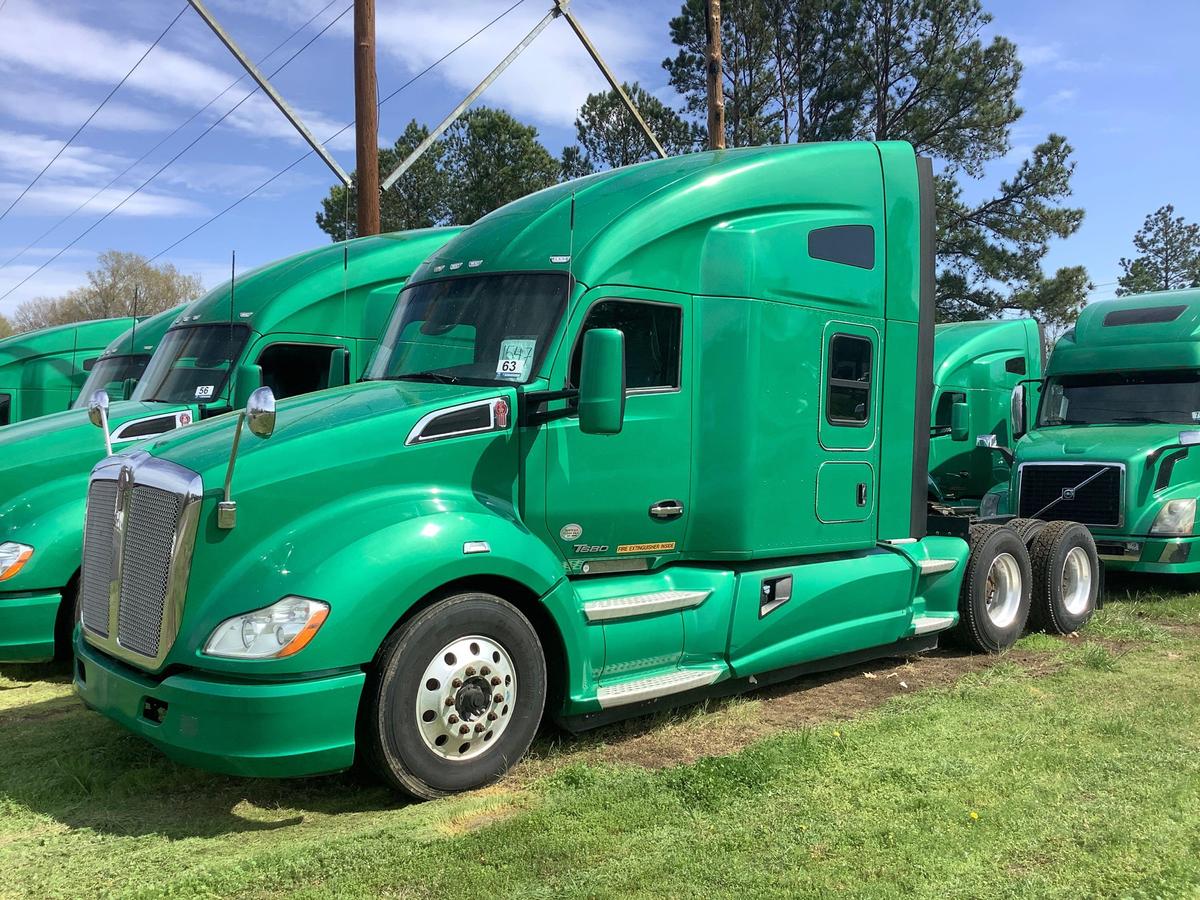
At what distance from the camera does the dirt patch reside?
18.1 ft

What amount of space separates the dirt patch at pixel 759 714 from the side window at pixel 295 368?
4.61 m

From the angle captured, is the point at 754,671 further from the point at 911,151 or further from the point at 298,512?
the point at 911,151

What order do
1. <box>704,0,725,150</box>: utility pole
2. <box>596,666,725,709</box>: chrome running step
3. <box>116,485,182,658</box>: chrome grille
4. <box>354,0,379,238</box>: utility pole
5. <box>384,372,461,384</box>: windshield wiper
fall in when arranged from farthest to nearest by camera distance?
<box>704,0,725,150</box>: utility pole, <box>354,0,379,238</box>: utility pole, <box>384,372,461,384</box>: windshield wiper, <box>596,666,725,709</box>: chrome running step, <box>116,485,182,658</box>: chrome grille

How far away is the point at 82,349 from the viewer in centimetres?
1466

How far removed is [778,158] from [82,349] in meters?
11.9

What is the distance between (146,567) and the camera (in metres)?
4.70

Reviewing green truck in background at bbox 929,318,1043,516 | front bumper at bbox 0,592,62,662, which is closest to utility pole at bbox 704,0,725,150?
green truck in background at bbox 929,318,1043,516

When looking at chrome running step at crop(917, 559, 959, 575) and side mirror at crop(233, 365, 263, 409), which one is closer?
chrome running step at crop(917, 559, 959, 575)

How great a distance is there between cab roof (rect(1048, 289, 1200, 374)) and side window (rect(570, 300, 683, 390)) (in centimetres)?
730

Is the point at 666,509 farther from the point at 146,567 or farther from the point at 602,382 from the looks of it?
the point at 146,567

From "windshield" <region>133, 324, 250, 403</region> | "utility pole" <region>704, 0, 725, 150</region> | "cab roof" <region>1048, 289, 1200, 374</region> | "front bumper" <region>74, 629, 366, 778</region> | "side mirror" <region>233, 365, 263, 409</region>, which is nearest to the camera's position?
"front bumper" <region>74, 629, 366, 778</region>

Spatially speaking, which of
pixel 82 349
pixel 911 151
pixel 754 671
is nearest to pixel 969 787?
pixel 754 671

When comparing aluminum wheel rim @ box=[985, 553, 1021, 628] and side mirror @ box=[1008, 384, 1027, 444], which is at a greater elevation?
side mirror @ box=[1008, 384, 1027, 444]

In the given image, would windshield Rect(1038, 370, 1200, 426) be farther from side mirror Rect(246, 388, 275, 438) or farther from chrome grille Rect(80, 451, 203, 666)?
chrome grille Rect(80, 451, 203, 666)
